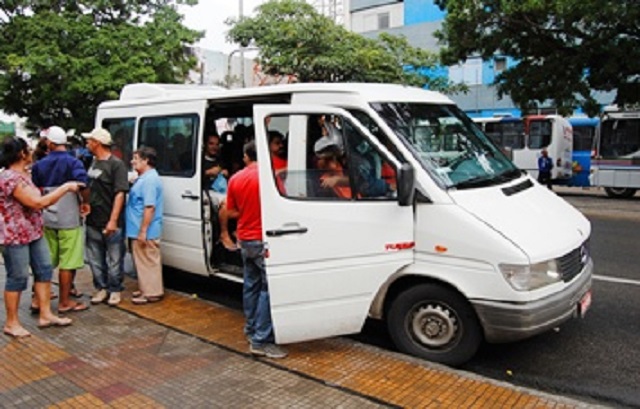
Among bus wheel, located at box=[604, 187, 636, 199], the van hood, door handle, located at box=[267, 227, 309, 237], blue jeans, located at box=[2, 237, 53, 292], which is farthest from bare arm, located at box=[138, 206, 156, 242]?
bus wheel, located at box=[604, 187, 636, 199]

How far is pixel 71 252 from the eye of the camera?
5234mm

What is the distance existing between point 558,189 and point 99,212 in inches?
844

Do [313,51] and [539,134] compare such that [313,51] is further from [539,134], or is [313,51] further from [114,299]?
[114,299]

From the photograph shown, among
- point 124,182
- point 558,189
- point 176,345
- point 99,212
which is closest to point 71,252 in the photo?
point 99,212

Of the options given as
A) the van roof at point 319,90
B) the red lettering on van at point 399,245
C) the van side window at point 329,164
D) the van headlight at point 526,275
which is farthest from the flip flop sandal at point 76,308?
the van headlight at point 526,275

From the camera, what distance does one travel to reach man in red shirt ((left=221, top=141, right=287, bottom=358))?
167 inches

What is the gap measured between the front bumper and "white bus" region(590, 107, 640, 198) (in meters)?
16.1

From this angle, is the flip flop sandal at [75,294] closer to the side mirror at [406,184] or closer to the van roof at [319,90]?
the van roof at [319,90]

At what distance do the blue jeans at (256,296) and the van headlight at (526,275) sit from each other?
1788 millimetres

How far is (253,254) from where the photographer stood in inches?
169

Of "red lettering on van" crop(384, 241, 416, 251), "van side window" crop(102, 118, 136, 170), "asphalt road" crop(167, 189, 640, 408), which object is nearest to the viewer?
"asphalt road" crop(167, 189, 640, 408)

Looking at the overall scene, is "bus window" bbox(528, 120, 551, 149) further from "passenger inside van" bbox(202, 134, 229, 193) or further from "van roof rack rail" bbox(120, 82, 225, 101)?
"passenger inside van" bbox(202, 134, 229, 193)

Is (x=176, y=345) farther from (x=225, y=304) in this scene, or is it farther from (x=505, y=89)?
(x=505, y=89)

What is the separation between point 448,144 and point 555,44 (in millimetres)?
10389
